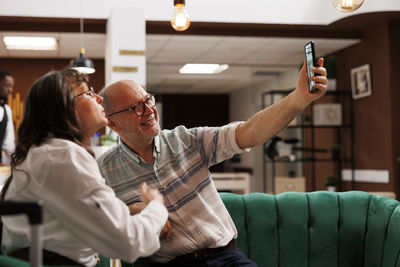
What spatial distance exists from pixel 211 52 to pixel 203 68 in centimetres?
132

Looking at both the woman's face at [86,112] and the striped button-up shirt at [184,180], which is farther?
the striped button-up shirt at [184,180]

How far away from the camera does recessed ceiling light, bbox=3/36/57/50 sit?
6.77m

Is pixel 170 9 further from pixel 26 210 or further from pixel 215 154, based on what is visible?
pixel 26 210

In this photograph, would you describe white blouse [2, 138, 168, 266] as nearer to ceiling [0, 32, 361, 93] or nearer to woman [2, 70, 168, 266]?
woman [2, 70, 168, 266]

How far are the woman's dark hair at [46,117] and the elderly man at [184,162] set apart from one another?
60 cm

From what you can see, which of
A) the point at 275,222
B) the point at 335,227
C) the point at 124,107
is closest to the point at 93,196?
the point at 124,107

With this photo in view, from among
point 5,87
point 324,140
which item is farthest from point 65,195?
point 324,140

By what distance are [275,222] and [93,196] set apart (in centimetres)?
129

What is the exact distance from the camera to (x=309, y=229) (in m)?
2.42

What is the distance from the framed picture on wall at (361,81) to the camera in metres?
6.68

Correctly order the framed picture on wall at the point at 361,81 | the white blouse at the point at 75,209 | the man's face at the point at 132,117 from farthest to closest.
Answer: the framed picture on wall at the point at 361,81 → the man's face at the point at 132,117 → the white blouse at the point at 75,209

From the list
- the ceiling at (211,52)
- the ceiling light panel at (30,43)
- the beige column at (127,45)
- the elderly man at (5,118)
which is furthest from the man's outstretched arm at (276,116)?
the ceiling light panel at (30,43)

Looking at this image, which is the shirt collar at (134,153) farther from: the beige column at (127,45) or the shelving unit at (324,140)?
the shelving unit at (324,140)

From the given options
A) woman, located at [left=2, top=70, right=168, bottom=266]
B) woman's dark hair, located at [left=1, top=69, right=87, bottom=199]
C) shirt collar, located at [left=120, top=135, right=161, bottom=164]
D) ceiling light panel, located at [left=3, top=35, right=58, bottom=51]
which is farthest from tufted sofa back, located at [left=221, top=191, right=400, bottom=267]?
ceiling light panel, located at [left=3, top=35, right=58, bottom=51]
